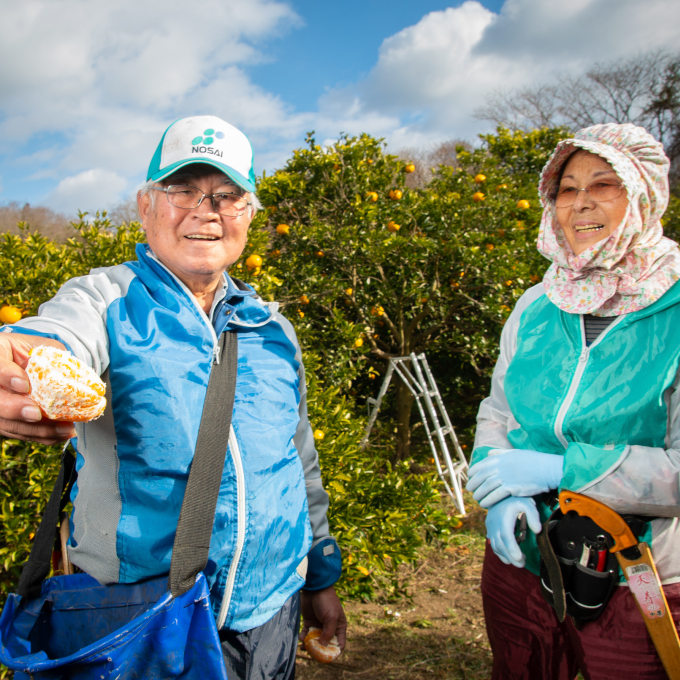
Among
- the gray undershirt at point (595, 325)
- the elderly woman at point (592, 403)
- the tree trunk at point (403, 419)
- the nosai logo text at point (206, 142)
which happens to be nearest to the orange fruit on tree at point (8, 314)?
the nosai logo text at point (206, 142)

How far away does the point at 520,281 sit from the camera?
4629 mm

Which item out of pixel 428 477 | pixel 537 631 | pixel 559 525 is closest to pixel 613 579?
pixel 559 525

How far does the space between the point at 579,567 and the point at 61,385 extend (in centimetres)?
125

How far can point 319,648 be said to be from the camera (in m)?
1.56

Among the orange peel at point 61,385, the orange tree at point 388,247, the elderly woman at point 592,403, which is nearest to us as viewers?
the orange peel at point 61,385

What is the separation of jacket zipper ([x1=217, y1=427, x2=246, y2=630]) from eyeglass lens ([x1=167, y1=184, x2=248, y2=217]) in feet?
2.20

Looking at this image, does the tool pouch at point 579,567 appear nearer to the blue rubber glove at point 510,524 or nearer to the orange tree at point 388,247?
the blue rubber glove at point 510,524

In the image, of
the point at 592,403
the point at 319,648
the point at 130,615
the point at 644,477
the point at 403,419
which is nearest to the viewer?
the point at 130,615

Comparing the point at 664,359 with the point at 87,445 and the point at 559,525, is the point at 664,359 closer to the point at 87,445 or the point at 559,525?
the point at 559,525

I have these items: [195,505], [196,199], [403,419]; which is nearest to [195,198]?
[196,199]

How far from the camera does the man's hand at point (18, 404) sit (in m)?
0.80

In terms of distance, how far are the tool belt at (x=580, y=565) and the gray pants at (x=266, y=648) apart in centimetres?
71

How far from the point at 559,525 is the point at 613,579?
0.17 metres

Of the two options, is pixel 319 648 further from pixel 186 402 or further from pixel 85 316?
pixel 85 316
